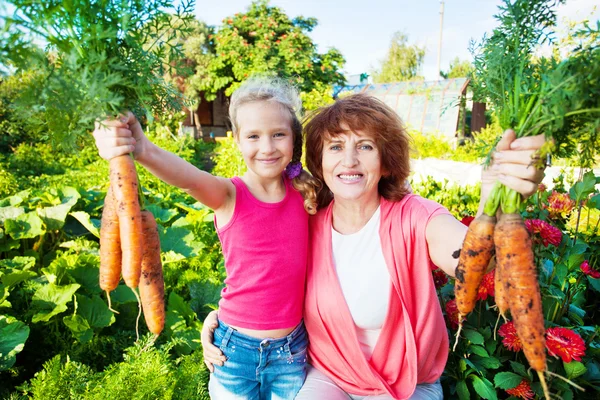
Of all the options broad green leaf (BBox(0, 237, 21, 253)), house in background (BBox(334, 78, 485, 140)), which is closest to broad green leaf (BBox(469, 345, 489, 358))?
broad green leaf (BBox(0, 237, 21, 253))

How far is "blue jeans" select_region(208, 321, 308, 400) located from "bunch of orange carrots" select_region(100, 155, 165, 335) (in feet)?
1.33

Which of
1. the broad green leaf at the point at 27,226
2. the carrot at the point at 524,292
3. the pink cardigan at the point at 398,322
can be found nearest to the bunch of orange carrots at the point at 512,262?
the carrot at the point at 524,292

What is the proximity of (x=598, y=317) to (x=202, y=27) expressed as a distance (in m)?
18.3

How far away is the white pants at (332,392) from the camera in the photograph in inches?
69.3

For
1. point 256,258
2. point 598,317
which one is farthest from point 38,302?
point 598,317

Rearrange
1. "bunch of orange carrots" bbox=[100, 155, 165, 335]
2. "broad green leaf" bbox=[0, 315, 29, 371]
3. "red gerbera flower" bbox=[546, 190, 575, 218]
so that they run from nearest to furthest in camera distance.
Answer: "bunch of orange carrots" bbox=[100, 155, 165, 335] < "red gerbera flower" bbox=[546, 190, 575, 218] < "broad green leaf" bbox=[0, 315, 29, 371]

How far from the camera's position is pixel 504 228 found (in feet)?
4.02

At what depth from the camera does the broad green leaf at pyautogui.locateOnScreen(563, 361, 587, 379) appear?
168cm

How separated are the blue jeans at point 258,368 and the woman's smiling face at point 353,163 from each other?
0.71 meters

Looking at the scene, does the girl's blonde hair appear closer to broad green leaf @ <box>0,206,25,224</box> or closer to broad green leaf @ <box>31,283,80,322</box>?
broad green leaf @ <box>31,283,80,322</box>

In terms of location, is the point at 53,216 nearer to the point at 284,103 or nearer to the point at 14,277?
the point at 14,277

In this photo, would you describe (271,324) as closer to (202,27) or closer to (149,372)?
(149,372)

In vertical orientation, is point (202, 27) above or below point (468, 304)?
above

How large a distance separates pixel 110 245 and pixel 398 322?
1.20m
